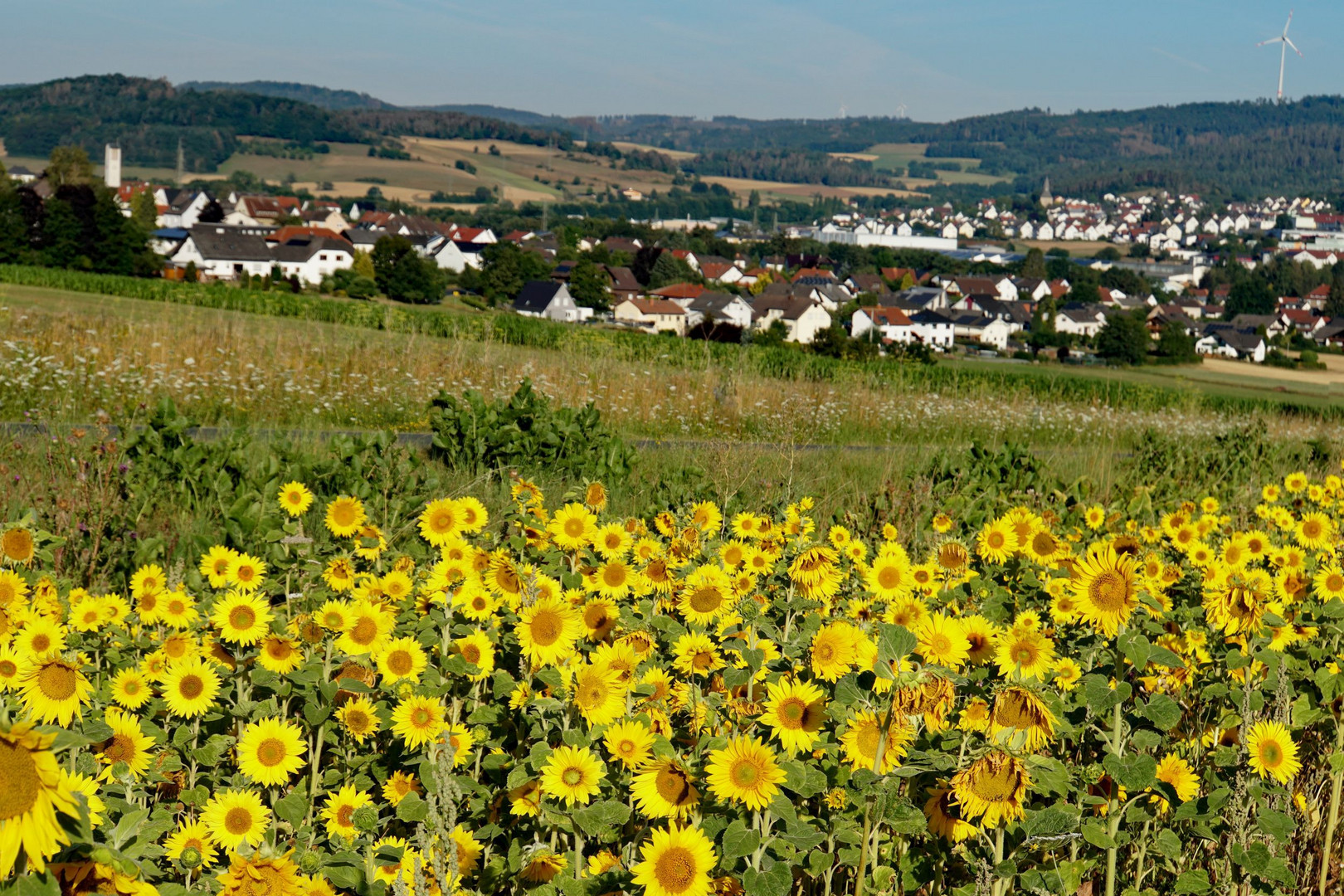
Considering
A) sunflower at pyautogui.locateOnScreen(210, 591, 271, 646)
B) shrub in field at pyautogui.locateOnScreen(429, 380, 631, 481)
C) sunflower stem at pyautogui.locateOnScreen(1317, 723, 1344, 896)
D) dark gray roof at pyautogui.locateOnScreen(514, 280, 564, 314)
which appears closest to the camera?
sunflower at pyautogui.locateOnScreen(210, 591, 271, 646)

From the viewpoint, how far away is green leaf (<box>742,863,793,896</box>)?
6.82 feet

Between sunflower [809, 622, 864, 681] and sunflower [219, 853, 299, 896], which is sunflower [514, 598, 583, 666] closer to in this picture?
sunflower [809, 622, 864, 681]

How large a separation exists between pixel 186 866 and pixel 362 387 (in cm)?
1280

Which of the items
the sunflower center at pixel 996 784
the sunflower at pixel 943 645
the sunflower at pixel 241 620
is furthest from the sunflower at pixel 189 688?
the sunflower center at pixel 996 784

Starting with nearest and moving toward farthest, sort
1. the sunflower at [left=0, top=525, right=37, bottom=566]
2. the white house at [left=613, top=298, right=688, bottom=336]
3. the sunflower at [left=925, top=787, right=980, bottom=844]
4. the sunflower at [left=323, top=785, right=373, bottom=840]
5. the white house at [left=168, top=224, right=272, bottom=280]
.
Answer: the sunflower at [left=925, top=787, right=980, bottom=844]
the sunflower at [left=323, top=785, right=373, bottom=840]
the sunflower at [left=0, top=525, right=37, bottom=566]
the white house at [left=613, top=298, right=688, bottom=336]
the white house at [left=168, top=224, right=272, bottom=280]

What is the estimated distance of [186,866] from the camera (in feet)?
7.23

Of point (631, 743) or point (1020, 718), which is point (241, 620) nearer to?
point (631, 743)

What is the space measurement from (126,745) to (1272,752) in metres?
2.81

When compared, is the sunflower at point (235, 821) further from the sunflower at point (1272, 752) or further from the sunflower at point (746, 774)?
the sunflower at point (1272, 752)

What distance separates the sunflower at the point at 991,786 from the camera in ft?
6.88

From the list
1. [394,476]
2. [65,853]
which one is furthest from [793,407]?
[65,853]

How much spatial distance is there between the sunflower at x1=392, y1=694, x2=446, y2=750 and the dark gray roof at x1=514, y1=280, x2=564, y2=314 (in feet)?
246

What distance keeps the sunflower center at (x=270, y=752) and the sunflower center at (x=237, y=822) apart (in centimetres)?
33

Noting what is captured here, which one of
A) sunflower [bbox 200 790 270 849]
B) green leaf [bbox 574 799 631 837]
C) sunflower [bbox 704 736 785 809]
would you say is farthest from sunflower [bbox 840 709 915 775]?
sunflower [bbox 200 790 270 849]
